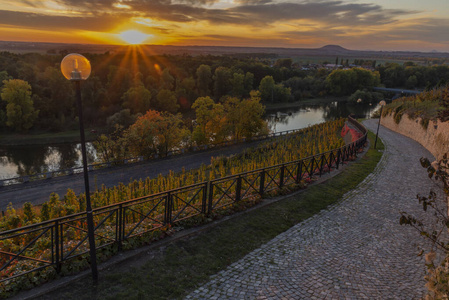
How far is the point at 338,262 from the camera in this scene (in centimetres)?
650

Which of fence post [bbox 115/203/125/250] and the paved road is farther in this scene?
the paved road

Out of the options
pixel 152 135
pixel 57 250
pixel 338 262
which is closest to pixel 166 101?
pixel 152 135

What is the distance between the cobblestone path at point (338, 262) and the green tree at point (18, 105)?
160ft

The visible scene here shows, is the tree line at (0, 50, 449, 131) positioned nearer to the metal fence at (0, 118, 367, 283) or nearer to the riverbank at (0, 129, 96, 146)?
the riverbank at (0, 129, 96, 146)

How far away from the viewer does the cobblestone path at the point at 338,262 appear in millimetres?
5441

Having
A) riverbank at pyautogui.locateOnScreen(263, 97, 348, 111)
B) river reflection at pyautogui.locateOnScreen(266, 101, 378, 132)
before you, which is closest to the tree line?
riverbank at pyautogui.locateOnScreen(263, 97, 348, 111)

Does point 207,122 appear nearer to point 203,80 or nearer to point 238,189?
point 238,189

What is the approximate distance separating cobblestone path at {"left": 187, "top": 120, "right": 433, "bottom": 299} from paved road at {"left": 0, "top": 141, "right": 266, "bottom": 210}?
10.8 metres

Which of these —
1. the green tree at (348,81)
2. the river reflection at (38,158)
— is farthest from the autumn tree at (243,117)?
the green tree at (348,81)

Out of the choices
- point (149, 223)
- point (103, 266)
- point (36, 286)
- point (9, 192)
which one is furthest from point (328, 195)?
point (9, 192)

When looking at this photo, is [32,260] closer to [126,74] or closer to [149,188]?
[149,188]

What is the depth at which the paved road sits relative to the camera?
17.0m

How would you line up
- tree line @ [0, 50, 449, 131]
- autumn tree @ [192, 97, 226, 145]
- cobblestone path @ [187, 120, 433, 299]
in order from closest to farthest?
cobblestone path @ [187, 120, 433, 299], autumn tree @ [192, 97, 226, 145], tree line @ [0, 50, 449, 131]

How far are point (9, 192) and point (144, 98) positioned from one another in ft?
129
